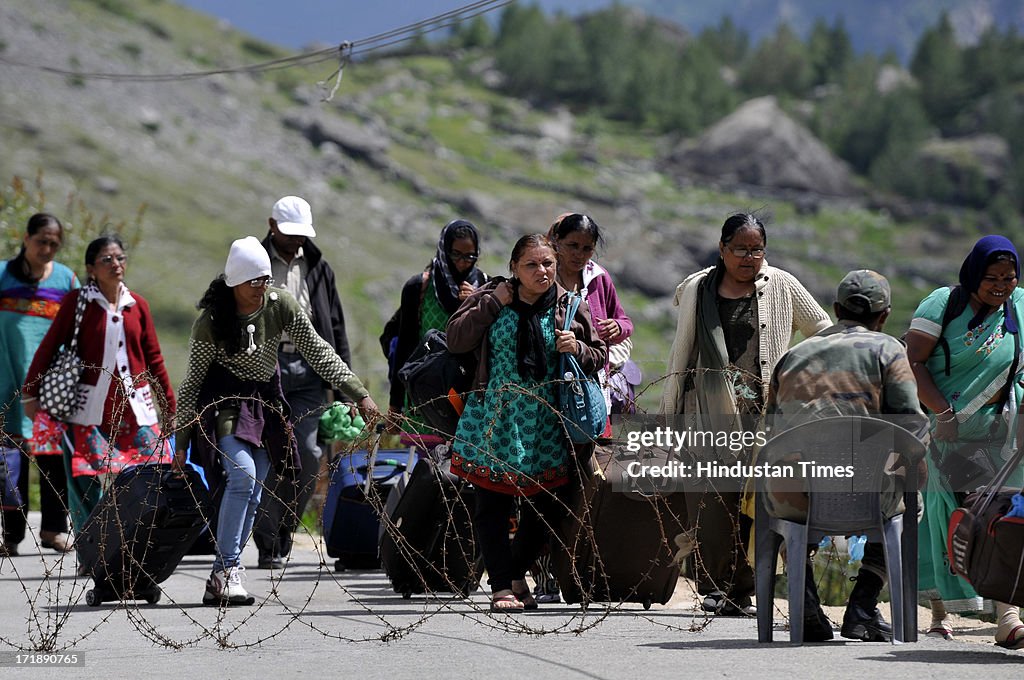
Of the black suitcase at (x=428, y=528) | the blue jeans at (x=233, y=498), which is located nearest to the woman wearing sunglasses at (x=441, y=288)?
the black suitcase at (x=428, y=528)

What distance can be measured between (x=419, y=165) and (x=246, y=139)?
17261 millimetres

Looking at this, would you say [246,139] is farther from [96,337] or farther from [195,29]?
[96,337]

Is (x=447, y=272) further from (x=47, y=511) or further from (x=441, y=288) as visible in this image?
(x=47, y=511)

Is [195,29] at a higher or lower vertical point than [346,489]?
higher

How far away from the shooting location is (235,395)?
25.2 feet

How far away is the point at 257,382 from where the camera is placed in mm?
8062

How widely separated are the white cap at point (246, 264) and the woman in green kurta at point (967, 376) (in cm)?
313

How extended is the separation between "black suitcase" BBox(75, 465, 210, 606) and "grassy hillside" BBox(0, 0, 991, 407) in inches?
2196

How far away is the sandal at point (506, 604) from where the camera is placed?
7223 millimetres

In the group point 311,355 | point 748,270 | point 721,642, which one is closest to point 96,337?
point 311,355

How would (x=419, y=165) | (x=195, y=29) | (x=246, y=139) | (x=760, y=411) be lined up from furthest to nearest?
(x=195, y=29) → (x=419, y=165) → (x=246, y=139) → (x=760, y=411)

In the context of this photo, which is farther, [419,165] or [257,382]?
[419,165]

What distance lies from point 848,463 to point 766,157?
14129cm

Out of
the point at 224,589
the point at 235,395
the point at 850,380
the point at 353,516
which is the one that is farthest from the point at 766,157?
the point at 850,380
